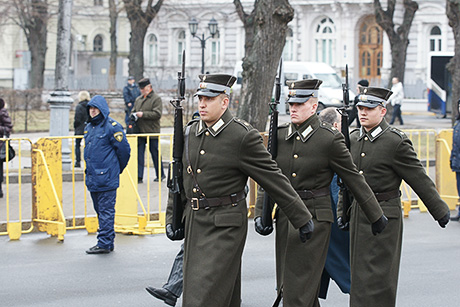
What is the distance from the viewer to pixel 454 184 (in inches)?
547

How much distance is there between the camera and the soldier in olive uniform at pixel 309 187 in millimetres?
6629

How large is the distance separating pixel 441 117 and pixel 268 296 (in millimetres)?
31627

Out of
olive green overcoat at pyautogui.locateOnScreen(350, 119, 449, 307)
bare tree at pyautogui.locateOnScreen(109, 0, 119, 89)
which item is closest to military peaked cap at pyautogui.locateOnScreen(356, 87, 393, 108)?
olive green overcoat at pyautogui.locateOnScreen(350, 119, 449, 307)

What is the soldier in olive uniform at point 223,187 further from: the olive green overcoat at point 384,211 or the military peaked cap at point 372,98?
the military peaked cap at point 372,98

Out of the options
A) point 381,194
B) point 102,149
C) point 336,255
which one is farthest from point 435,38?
point 381,194

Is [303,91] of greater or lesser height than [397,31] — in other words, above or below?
below

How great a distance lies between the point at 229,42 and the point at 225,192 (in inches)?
2167

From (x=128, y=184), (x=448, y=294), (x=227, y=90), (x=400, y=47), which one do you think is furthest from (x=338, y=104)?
(x=227, y=90)

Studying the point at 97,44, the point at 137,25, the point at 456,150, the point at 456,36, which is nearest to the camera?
the point at 456,150

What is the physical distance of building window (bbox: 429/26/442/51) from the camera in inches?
2120

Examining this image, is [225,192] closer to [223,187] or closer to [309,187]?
[223,187]

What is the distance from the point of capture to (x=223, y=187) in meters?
6.14

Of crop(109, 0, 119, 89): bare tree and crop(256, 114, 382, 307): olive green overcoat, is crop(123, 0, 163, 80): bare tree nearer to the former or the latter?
crop(109, 0, 119, 89): bare tree

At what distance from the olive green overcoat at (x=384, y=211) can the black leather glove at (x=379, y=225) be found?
0.46ft
